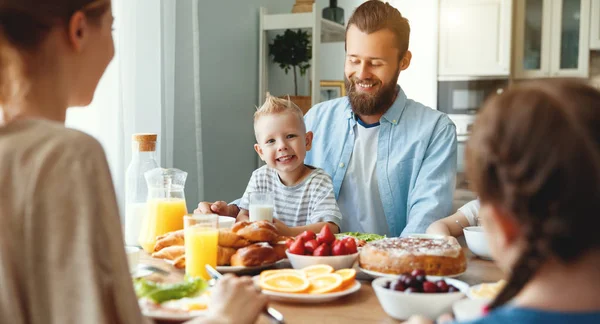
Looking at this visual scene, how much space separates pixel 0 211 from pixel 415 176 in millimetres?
1872

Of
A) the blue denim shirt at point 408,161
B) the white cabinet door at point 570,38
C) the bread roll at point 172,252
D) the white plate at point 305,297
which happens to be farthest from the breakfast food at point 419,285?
the white cabinet door at point 570,38

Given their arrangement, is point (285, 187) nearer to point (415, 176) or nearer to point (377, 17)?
point (415, 176)

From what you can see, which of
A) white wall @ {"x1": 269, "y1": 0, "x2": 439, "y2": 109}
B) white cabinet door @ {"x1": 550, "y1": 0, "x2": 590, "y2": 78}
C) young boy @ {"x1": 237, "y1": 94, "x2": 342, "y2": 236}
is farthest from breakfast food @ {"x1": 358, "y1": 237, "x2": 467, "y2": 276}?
white cabinet door @ {"x1": 550, "y1": 0, "x2": 590, "y2": 78}

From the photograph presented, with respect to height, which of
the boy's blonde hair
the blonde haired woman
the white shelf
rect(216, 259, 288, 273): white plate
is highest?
the white shelf

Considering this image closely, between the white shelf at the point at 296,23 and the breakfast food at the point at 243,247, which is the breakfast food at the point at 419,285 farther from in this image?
the white shelf at the point at 296,23

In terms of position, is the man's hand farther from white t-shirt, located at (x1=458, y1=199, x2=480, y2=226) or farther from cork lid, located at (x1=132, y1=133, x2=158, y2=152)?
white t-shirt, located at (x1=458, y1=199, x2=480, y2=226)

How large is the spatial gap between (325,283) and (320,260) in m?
0.16

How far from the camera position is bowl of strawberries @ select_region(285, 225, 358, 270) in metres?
1.46

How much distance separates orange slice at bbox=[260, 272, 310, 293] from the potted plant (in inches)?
107

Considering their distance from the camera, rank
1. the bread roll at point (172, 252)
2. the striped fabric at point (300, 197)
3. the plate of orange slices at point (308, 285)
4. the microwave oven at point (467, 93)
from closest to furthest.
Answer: the plate of orange slices at point (308, 285) < the bread roll at point (172, 252) < the striped fabric at point (300, 197) < the microwave oven at point (467, 93)

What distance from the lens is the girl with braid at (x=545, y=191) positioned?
26.2 inches

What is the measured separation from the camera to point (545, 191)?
674 mm

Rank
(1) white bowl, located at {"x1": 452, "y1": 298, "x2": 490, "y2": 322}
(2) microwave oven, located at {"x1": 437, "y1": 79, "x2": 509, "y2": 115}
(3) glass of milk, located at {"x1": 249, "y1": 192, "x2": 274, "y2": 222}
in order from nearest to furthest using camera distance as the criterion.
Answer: (1) white bowl, located at {"x1": 452, "y1": 298, "x2": 490, "y2": 322} < (3) glass of milk, located at {"x1": 249, "y1": 192, "x2": 274, "y2": 222} < (2) microwave oven, located at {"x1": 437, "y1": 79, "x2": 509, "y2": 115}

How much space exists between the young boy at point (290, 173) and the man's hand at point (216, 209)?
0.10m
